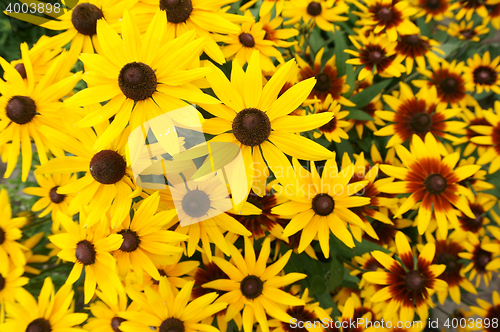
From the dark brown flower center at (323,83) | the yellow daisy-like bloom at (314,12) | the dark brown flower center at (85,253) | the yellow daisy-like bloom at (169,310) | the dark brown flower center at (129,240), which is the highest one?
the yellow daisy-like bloom at (314,12)

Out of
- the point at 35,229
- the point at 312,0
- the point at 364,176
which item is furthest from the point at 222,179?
the point at 35,229

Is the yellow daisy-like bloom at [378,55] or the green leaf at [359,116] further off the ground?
the yellow daisy-like bloom at [378,55]

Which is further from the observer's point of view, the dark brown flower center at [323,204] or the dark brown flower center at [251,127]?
the dark brown flower center at [323,204]

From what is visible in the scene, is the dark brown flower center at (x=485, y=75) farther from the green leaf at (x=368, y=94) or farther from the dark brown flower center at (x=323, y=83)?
the dark brown flower center at (x=323, y=83)

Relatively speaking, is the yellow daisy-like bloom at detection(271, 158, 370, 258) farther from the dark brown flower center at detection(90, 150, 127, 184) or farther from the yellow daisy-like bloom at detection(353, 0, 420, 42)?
the yellow daisy-like bloom at detection(353, 0, 420, 42)

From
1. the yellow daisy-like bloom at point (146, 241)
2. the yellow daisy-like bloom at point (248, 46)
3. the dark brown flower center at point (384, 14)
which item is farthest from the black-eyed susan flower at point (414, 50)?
the yellow daisy-like bloom at point (146, 241)
